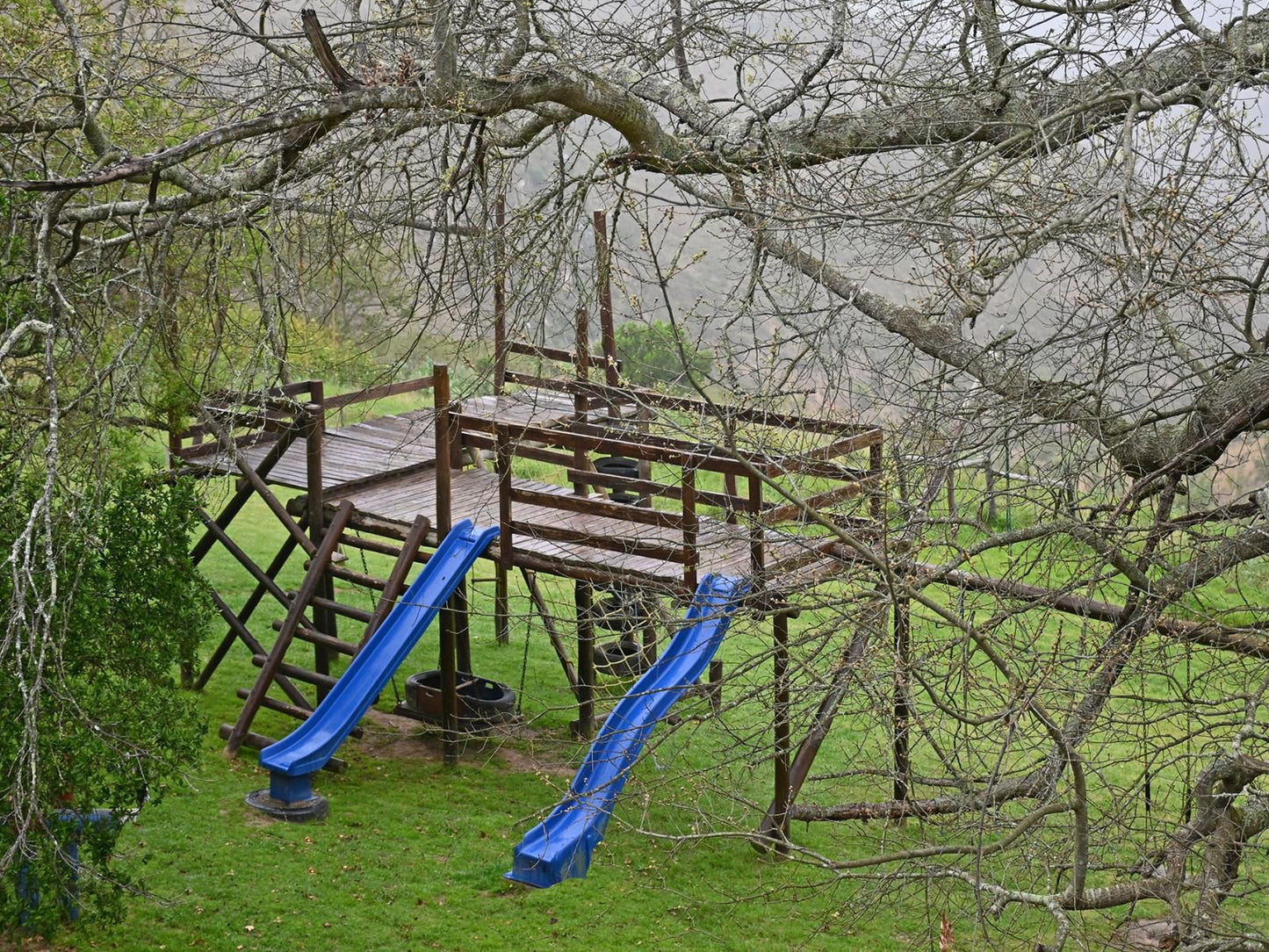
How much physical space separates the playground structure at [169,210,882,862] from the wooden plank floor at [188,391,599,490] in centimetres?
3

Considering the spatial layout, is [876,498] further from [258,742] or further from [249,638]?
[249,638]

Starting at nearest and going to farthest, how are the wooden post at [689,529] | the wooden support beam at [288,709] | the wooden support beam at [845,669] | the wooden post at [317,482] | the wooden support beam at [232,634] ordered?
1. the wooden support beam at [845,669]
2. the wooden post at [689,529]
3. the wooden support beam at [288,709]
4. the wooden post at [317,482]
5. the wooden support beam at [232,634]

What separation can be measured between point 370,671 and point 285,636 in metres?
0.93

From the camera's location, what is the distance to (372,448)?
13.2m

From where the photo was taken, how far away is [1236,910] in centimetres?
916

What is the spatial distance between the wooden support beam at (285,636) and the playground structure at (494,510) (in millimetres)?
16

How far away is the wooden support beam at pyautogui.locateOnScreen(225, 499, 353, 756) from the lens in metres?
10.9

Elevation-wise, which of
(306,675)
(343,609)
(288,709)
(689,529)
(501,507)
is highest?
(501,507)

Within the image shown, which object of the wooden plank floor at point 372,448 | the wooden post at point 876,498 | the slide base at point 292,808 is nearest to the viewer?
the wooden post at point 876,498

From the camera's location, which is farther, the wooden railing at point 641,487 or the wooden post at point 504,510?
the wooden post at point 504,510

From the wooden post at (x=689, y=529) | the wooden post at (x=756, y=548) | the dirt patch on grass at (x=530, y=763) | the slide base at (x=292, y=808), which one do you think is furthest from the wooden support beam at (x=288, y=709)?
the wooden post at (x=756, y=548)

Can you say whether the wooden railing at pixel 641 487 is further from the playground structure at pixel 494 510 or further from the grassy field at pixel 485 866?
the grassy field at pixel 485 866

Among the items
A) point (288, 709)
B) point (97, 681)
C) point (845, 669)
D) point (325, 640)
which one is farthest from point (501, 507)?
point (845, 669)

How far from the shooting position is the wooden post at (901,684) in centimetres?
518
